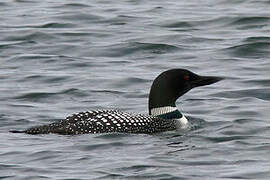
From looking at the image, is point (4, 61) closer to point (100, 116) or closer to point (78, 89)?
point (78, 89)

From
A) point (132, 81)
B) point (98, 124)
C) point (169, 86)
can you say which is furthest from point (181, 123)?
point (132, 81)

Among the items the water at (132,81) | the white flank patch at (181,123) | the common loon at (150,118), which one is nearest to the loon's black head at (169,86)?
the common loon at (150,118)

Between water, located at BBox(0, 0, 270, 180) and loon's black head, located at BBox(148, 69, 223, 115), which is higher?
loon's black head, located at BBox(148, 69, 223, 115)

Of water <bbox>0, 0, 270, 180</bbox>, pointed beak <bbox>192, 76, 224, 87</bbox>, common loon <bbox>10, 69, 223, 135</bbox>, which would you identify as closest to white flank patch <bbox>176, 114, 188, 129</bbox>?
common loon <bbox>10, 69, 223, 135</bbox>

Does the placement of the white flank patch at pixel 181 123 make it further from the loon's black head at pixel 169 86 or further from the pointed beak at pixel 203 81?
the pointed beak at pixel 203 81

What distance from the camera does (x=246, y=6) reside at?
18.7m

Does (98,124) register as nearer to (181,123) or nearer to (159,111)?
(159,111)

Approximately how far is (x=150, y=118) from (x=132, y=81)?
2.45 meters

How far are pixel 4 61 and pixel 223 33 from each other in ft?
10.6

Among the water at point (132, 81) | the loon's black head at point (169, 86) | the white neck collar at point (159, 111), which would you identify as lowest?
the water at point (132, 81)

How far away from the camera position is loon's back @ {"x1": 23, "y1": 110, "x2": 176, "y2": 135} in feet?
35.7

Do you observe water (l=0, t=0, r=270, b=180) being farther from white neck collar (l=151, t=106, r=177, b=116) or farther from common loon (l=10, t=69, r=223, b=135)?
white neck collar (l=151, t=106, r=177, b=116)

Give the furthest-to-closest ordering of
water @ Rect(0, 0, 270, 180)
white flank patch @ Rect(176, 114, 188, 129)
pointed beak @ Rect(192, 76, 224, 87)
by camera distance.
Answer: pointed beak @ Rect(192, 76, 224, 87) → white flank patch @ Rect(176, 114, 188, 129) → water @ Rect(0, 0, 270, 180)

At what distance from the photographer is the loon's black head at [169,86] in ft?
37.9
